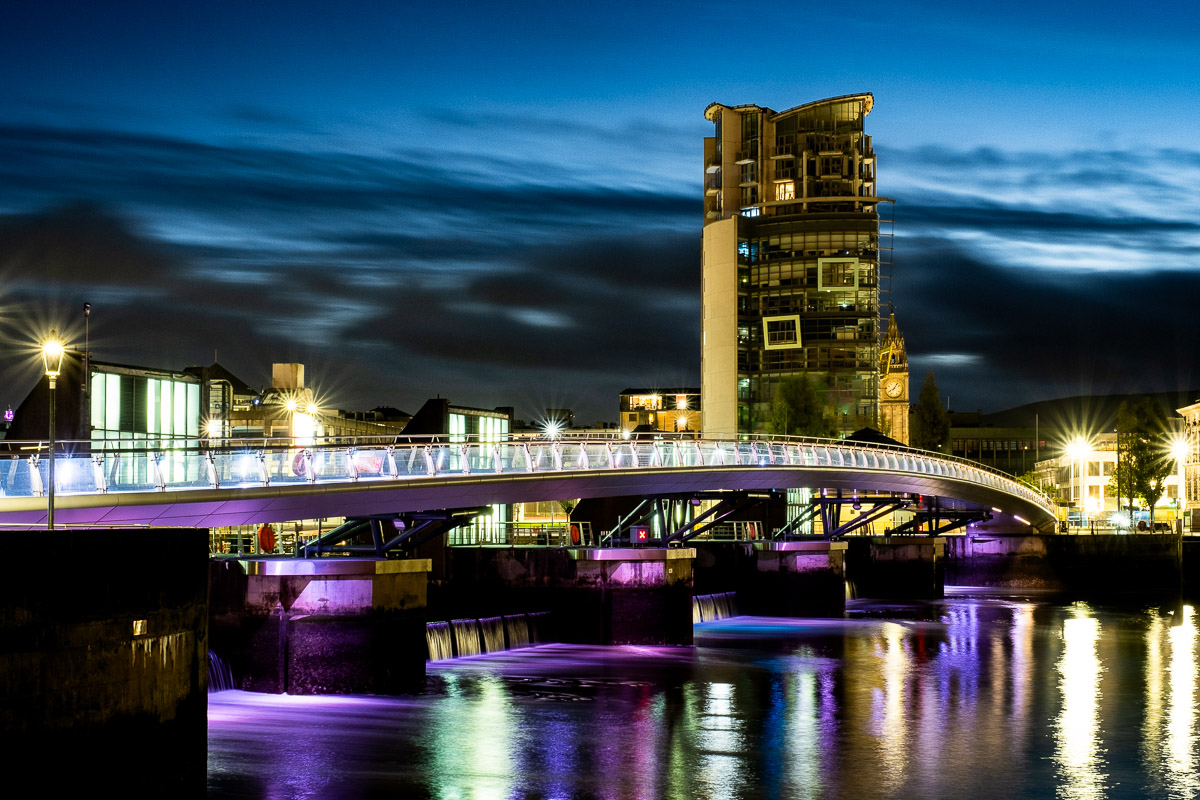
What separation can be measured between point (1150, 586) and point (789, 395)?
41.2m

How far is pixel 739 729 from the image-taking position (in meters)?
32.3

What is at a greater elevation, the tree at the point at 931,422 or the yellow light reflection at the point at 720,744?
the tree at the point at 931,422

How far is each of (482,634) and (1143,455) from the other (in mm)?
79033

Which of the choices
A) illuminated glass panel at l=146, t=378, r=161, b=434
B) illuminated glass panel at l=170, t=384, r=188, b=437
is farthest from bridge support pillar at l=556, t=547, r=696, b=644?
illuminated glass panel at l=170, t=384, r=188, b=437

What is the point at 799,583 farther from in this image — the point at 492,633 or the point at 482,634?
the point at 482,634

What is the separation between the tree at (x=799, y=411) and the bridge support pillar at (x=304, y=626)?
289 ft

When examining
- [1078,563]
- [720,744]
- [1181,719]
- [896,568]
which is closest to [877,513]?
[896,568]

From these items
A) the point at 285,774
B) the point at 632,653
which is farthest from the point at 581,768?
the point at 632,653

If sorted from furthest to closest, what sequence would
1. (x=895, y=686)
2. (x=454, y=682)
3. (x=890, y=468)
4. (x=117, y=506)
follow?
(x=890, y=468)
(x=895, y=686)
(x=454, y=682)
(x=117, y=506)

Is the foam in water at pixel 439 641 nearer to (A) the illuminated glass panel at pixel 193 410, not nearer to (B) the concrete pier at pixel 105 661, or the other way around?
(B) the concrete pier at pixel 105 661

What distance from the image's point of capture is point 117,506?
97.2 feet

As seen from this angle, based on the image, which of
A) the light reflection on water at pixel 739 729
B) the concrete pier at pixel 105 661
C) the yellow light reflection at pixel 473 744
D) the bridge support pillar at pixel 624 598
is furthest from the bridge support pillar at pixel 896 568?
the concrete pier at pixel 105 661

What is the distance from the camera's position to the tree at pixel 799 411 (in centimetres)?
12175

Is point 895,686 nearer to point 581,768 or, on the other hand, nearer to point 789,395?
point 581,768
